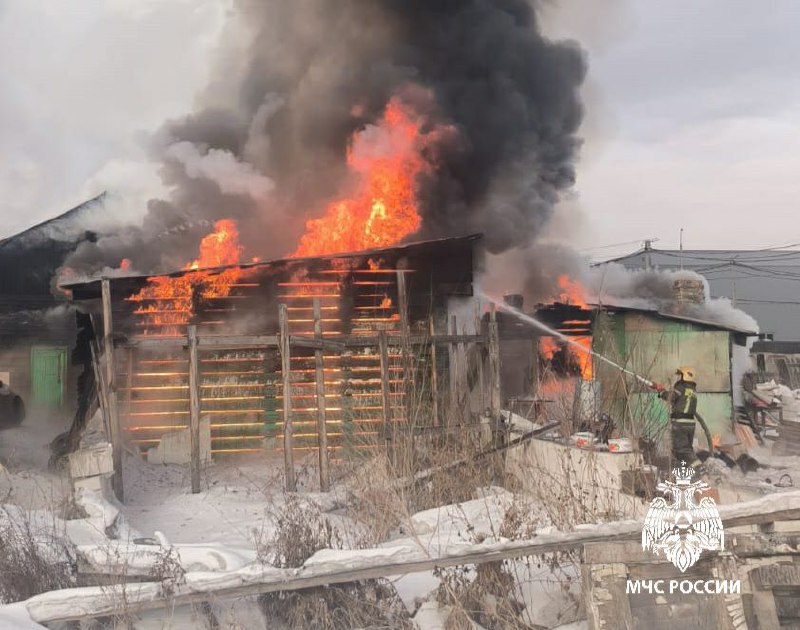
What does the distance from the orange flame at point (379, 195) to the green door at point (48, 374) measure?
8247 millimetres

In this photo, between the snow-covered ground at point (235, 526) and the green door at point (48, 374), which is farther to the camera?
the green door at point (48, 374)

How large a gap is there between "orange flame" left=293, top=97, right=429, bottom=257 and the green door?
27.1ft

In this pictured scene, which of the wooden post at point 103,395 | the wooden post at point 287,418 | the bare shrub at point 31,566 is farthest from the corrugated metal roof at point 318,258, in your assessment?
the bare shrub at point 31,566

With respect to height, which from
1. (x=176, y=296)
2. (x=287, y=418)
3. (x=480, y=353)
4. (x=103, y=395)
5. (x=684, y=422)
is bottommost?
(x=684, y=422)

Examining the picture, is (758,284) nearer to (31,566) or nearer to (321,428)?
(321,428)

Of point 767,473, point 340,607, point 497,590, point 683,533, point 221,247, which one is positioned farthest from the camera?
point 221,247

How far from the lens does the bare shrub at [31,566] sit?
17.9ft

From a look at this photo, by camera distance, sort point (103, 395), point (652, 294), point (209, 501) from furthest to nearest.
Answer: point (652, 294) → point (103, 395) → point (209, 501)

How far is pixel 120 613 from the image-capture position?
4664 mm

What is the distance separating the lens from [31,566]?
5641 mm

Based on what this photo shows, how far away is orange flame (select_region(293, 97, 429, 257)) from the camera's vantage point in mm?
16547

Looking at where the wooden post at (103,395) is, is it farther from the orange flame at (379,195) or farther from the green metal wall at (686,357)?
the green metal wall at (686,357)

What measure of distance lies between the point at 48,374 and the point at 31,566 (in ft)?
52.6

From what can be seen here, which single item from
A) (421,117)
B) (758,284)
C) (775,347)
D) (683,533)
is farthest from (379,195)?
(758,284)
